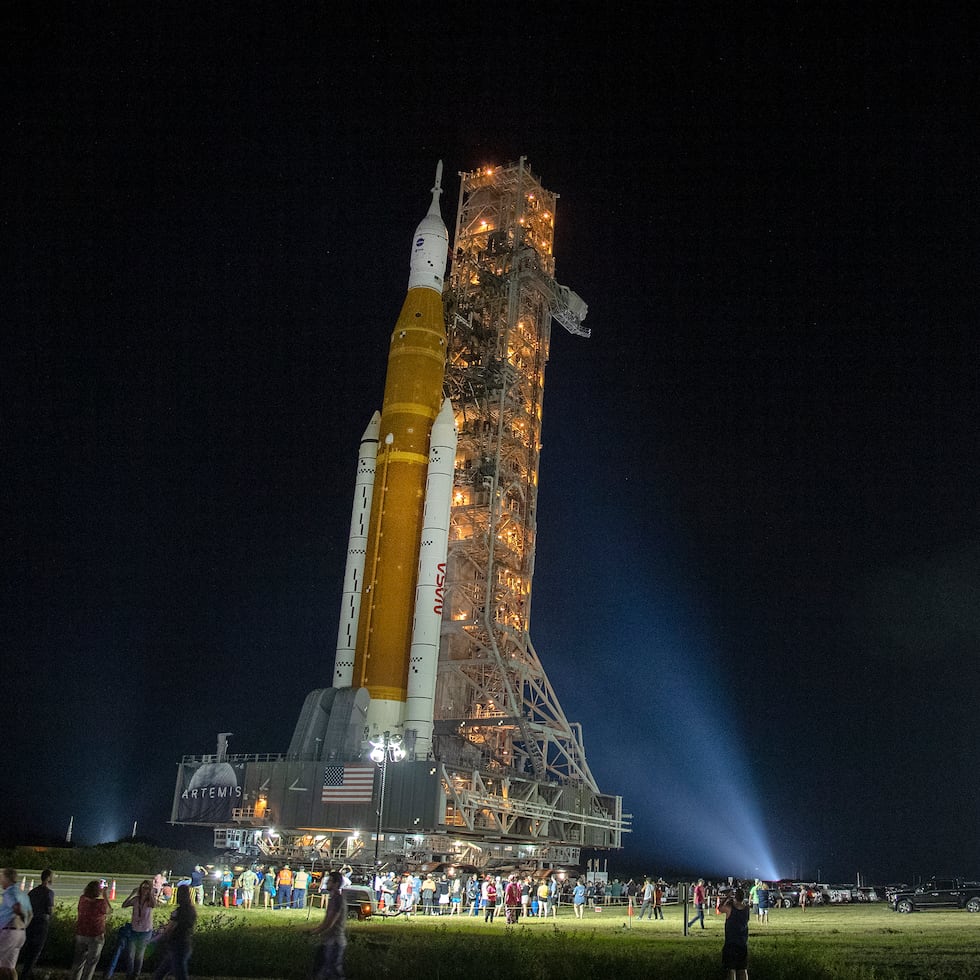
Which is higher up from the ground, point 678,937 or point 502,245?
point 502,245

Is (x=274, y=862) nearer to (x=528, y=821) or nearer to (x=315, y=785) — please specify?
(x=315, y=785)

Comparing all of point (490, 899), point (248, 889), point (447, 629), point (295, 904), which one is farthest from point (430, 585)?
point (248, 889)

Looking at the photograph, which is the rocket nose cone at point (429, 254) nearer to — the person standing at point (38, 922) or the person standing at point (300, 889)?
the person standing at point (300, 889)

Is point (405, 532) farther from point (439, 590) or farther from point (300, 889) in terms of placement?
point (300, 889)

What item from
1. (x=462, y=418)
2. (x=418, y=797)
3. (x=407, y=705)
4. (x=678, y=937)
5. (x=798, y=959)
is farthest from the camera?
(x=462, y=418)

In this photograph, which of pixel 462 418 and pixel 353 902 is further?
pixel 462 418

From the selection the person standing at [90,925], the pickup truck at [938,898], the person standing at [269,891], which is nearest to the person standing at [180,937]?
the person standing at [90,925]

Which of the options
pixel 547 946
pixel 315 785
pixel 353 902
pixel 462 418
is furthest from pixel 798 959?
pixel 462 418

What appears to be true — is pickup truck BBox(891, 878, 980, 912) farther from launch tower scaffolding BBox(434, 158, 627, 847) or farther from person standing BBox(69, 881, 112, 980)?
person standing BBox(69, 881, 112, 980)

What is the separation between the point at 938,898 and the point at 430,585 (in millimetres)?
21079

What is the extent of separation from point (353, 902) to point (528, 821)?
20.5 metres

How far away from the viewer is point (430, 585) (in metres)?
41.4

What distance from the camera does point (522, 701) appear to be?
4638cm

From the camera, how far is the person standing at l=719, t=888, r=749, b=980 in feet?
41.3
